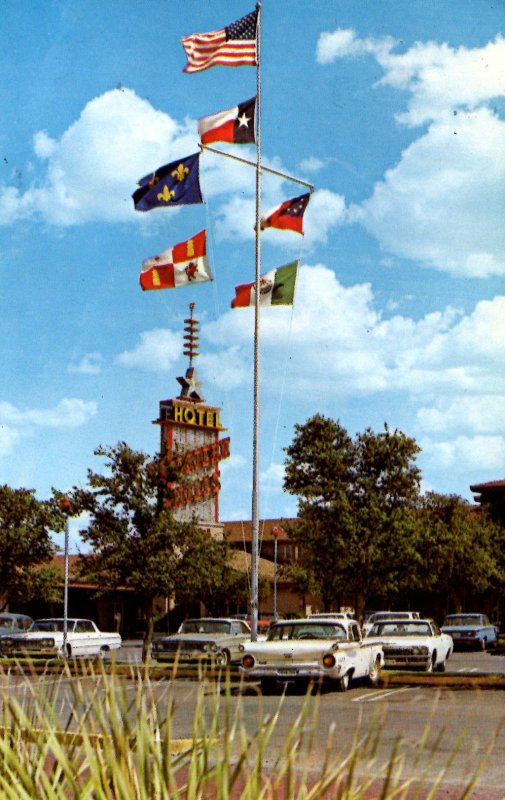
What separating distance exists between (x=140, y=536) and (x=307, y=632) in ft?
40.4

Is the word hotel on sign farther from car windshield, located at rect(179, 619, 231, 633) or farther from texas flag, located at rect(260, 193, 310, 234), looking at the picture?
texas flag, located at rect(260, 193, 310, 234)

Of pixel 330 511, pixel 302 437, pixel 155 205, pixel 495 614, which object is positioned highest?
pixel 155 205

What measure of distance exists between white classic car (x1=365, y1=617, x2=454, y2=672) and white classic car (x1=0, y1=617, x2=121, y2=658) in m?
9.22

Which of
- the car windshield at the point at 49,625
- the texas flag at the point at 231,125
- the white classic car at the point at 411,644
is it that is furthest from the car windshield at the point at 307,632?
the car windshield at the point at 49,625

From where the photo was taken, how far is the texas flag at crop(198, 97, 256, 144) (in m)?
24.1

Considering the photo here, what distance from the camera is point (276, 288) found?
25000 mm

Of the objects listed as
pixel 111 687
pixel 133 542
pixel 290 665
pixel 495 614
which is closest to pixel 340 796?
pixel 111 687

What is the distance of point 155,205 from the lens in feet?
78.3

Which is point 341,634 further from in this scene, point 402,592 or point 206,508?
point 206,508

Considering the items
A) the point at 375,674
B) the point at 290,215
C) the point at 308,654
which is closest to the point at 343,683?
the point at 308,654

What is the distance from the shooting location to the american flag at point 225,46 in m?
23.4

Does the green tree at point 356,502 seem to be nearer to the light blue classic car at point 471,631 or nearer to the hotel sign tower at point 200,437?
the light blue classic car at point 471,631

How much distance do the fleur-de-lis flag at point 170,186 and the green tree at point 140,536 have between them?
9.16 m

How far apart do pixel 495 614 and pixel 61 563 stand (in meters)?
26.7
